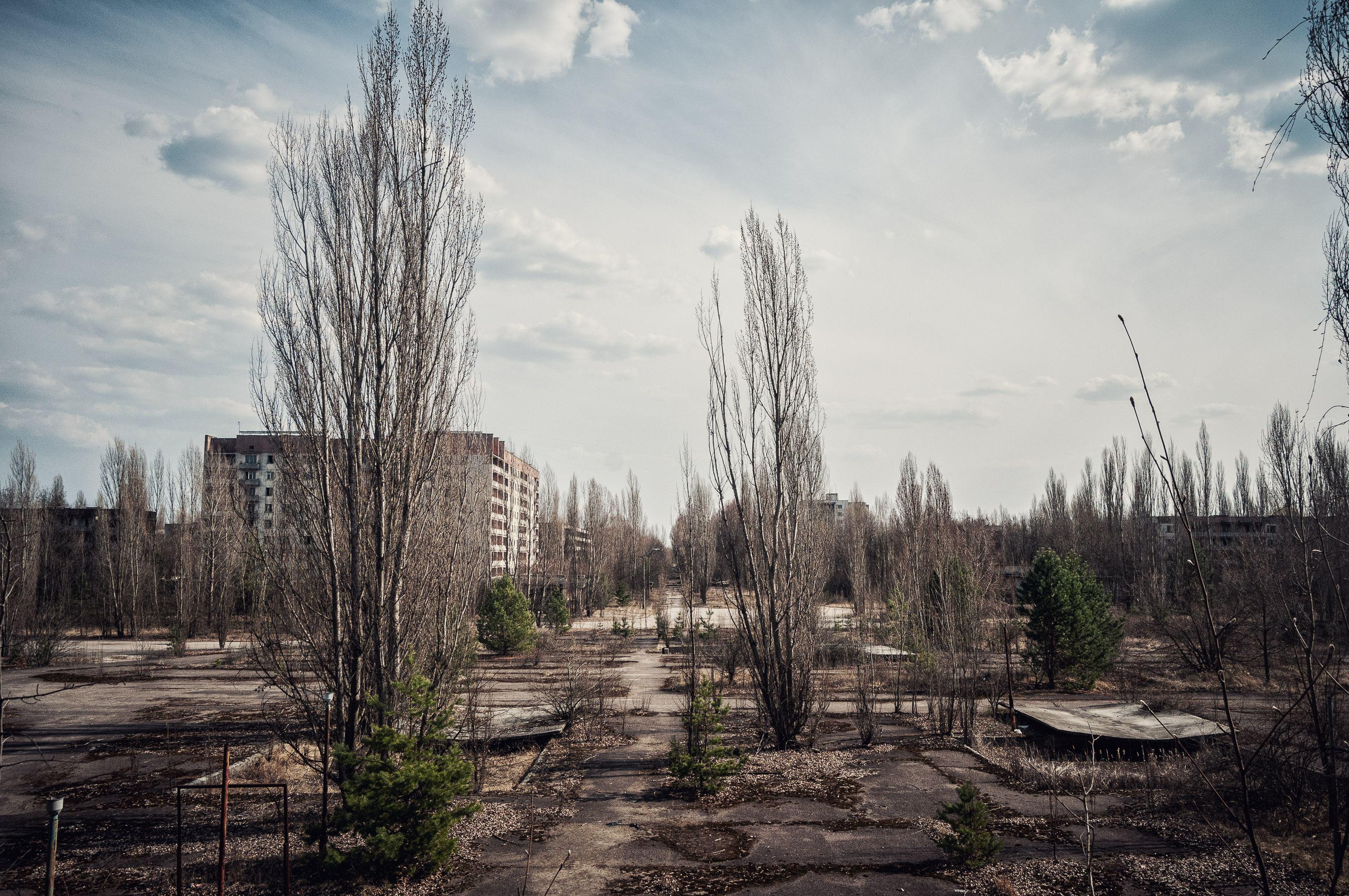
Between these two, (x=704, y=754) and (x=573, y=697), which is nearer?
(x=704, y=754)

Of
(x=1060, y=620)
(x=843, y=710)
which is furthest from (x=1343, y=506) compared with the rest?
(x=843, y=710)

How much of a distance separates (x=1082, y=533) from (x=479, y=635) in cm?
4372

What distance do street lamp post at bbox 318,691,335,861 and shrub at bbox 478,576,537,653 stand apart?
15.5m

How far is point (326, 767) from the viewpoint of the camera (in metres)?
7.48

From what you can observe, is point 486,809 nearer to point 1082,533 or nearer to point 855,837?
point 855,837

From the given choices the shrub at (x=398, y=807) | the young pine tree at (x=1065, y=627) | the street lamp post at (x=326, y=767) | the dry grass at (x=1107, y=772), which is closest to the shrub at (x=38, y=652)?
the street lamp post at (x=326, y=767)

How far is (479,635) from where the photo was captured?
2386cm

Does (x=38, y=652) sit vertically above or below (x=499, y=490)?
below

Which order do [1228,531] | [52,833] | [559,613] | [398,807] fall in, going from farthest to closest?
[1228,531], [559,613], [398,807], [52,833]

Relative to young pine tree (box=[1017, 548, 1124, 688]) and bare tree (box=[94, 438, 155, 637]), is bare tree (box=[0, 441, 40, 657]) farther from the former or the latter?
young pine tree (box=[1017, 548, 1124, 688])

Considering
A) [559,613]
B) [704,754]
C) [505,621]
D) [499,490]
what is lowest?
[559,613]

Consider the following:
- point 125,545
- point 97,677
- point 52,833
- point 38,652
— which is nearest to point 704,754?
point 52,833

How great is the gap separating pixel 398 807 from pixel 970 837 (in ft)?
18.1

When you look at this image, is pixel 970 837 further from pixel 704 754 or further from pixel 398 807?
pixel 398 807
